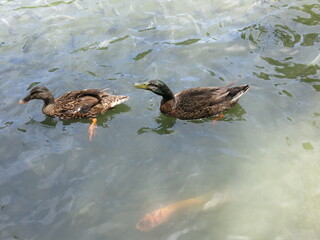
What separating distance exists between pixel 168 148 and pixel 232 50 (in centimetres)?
355

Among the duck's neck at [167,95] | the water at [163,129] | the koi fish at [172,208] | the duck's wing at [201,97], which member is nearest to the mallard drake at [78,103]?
the water at [163,129]

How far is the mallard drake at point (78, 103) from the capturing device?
6758 mm

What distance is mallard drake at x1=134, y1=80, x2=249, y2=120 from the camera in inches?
258

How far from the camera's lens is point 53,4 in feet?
36.7

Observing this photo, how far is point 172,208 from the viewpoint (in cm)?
482

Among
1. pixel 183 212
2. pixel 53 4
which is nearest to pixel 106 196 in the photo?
pixel 183 212

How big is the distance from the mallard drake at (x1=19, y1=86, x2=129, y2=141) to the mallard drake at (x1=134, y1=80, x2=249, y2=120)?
0.88 meters

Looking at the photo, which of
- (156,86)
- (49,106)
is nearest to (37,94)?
(49,106)

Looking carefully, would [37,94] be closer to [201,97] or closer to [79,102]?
[79,102]

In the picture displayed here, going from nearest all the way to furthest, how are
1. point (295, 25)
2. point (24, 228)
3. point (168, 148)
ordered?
point (24, 228) → point (168, 148) → point (295, 25)

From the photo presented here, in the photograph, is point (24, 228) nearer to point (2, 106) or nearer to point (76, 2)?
point (2, 106)

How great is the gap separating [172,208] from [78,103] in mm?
3075

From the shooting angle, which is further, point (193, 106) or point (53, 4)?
point (53, 4)

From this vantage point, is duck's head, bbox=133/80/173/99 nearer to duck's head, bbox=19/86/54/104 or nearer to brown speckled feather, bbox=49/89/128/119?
brown speckled feather, bbox=49/89/128/119
